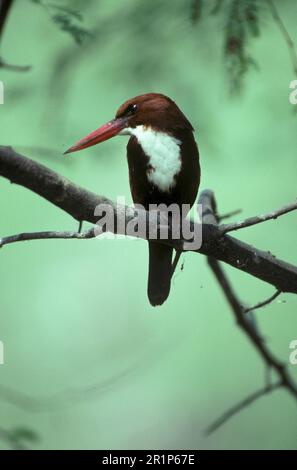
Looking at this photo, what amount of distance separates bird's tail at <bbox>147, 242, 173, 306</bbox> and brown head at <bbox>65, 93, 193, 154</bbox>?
401mm

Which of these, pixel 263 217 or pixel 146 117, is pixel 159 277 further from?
pixel 263 217

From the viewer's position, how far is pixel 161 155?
6.40 ft

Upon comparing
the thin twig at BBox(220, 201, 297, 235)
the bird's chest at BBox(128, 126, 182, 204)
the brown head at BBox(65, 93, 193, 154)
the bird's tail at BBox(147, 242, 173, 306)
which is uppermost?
the brown head at BBox(65, 93, 193, 154)

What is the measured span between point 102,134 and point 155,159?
0.58 feet

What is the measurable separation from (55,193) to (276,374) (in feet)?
3.68

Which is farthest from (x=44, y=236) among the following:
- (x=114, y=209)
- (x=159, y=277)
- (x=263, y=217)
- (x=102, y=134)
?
(x=159, y=277)

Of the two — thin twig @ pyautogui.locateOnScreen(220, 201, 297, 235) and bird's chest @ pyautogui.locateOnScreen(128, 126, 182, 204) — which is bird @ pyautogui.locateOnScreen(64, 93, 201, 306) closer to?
bird's chest @ pyautogui.locateOnScreen(128, 126, 182, 204)

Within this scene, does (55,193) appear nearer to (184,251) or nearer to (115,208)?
(115,208)

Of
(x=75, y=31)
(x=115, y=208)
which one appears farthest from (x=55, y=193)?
(x=75, y=31)

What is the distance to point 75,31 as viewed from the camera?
1.54m

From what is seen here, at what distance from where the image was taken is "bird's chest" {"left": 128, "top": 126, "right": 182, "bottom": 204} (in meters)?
1.96

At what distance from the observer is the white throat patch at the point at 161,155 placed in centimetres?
196
